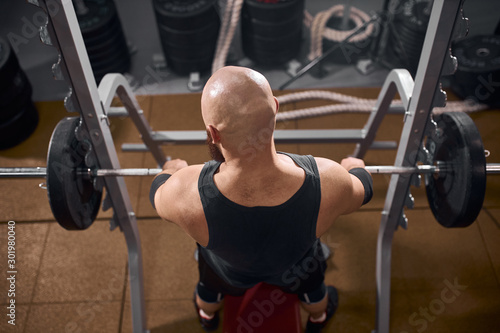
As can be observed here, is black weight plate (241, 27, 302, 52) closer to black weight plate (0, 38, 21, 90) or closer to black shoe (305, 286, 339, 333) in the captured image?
black weight plate (0, 38, 21, 90)

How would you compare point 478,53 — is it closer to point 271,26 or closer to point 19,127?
point 271,26

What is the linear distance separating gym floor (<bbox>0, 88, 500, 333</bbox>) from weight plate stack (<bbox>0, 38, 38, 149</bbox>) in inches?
13.6

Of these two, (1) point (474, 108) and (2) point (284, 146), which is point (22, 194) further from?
(1) point (474, 108)

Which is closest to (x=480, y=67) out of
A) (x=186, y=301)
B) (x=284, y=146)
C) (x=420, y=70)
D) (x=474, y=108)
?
(x=474, y=108)

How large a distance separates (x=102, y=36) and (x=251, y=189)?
2422 millimetres

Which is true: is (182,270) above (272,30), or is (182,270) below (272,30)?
below

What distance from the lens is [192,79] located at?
3492 millimetres

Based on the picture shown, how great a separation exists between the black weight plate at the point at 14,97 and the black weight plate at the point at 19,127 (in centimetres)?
3

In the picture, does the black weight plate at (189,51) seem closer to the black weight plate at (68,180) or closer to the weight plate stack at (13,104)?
the weight plate stack at (13,104)

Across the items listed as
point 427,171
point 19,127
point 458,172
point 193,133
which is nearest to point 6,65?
point 19,127

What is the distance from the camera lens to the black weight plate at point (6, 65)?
2.78m

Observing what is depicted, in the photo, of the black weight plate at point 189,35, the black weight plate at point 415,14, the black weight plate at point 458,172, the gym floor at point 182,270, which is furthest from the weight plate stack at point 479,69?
the black weight plate at point 189,35

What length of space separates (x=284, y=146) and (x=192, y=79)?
0.99m

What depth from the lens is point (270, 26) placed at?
3.30 meters
